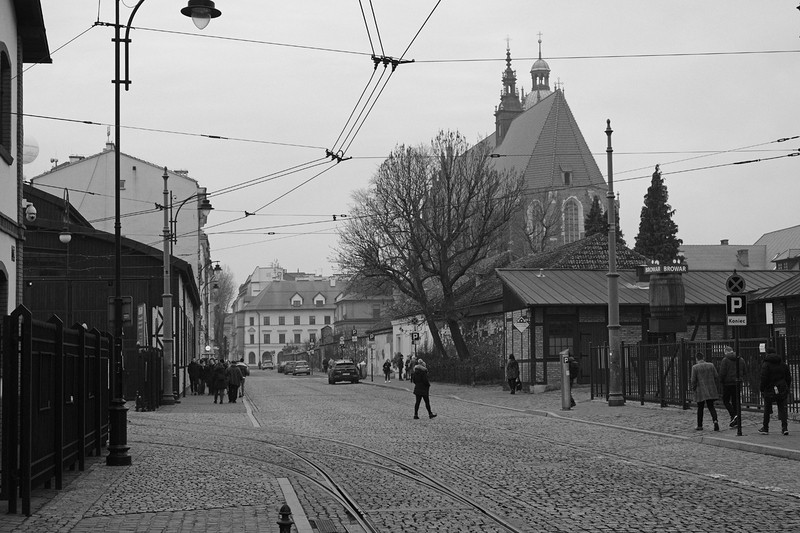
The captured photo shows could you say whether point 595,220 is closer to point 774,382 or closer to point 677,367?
point 677,367

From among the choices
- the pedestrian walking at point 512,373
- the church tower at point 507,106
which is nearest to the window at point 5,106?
the pedestrian walking at point 512,373

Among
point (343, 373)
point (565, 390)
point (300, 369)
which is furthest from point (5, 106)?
point (300, 369)

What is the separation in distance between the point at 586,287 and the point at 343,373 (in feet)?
66.6

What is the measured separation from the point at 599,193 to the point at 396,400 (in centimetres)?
7587

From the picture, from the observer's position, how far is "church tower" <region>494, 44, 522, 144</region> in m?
139

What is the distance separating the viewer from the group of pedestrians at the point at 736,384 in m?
19.9

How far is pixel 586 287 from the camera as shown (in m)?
45.4

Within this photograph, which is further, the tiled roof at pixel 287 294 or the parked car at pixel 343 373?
the tiled roof at pixel 287 294

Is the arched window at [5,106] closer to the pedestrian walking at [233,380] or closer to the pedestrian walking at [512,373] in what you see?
the pedestrian walking at [233,380]

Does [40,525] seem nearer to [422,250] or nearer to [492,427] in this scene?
[492,427]

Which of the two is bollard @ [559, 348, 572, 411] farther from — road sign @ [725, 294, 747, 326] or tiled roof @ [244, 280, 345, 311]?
tiled roof @ [244, 280, 345, 311]

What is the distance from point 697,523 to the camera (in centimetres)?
1038

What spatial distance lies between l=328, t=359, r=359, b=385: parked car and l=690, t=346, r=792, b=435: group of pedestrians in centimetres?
4025

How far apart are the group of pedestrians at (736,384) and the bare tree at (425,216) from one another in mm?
31452
